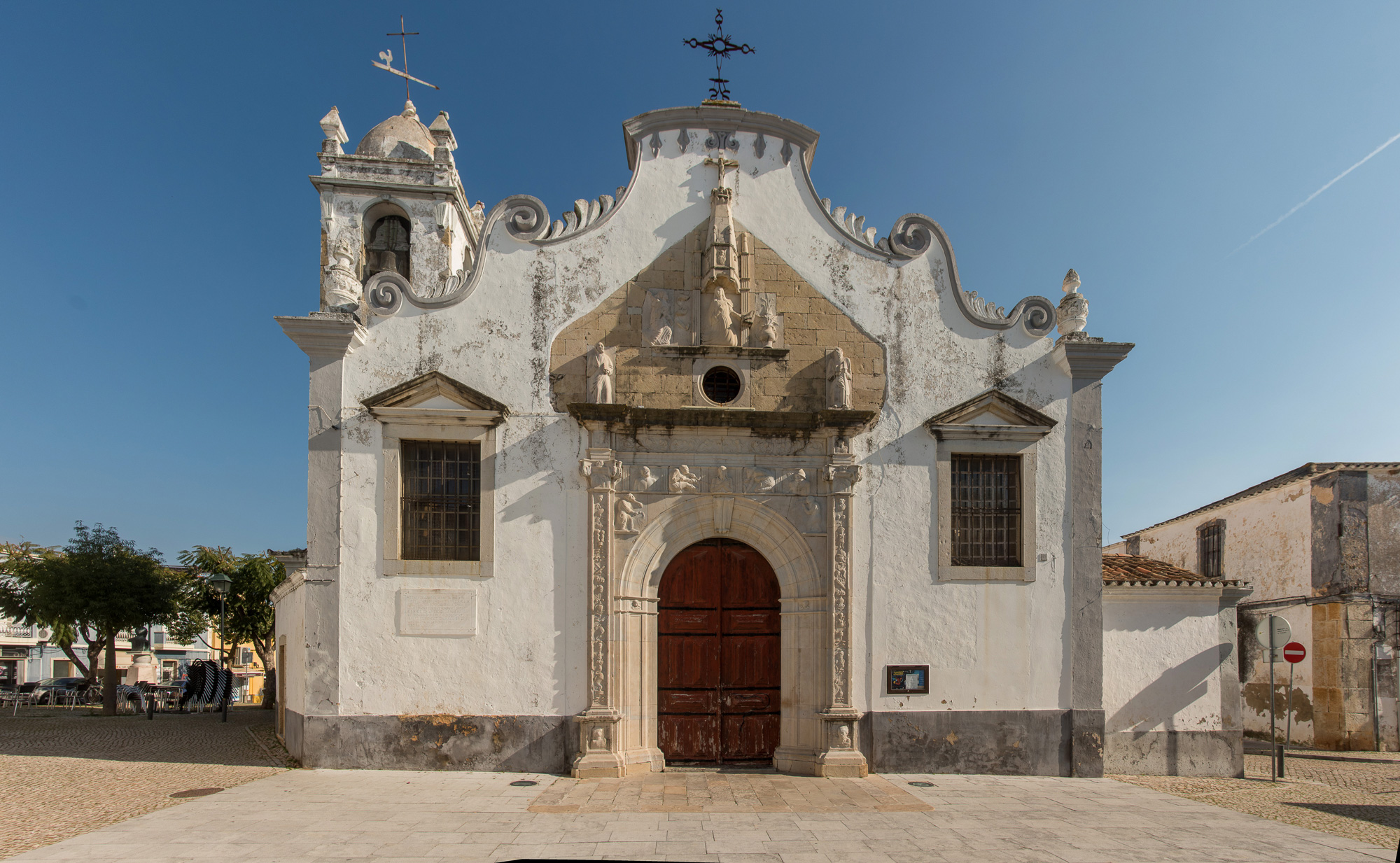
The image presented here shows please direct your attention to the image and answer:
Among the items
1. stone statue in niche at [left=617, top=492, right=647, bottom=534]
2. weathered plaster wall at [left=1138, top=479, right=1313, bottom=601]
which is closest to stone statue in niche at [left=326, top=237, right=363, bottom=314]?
stone statue in niche at [left=617, top=492, right=647, bottom=534]

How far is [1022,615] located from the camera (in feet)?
33.9

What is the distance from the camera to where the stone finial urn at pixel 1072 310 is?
10.6 m

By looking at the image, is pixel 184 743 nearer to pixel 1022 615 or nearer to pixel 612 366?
pixel 612 366

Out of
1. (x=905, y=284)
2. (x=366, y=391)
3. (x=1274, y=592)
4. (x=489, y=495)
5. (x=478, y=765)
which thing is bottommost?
(x=478, y=765)

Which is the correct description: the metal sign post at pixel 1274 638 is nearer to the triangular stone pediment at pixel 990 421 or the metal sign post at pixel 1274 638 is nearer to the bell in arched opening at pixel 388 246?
the triangular stone pediment at pixel 990 421

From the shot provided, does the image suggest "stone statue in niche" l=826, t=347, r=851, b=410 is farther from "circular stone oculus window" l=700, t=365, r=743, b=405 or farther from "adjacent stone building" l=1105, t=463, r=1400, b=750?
"adjacent stone building" l=1105, t=463, r=1400, b=750

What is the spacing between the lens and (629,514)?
394 inches

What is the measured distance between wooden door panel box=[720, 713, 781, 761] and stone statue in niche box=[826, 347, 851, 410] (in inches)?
158

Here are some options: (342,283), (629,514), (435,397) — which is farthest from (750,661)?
(342,283)

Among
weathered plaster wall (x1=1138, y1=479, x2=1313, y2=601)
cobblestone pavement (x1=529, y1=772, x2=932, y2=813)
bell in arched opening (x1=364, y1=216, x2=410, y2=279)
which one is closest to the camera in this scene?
cobblestone pavement (x1=529, y1=772, x2=932, y2=813)

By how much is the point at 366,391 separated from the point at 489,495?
2.01 meters

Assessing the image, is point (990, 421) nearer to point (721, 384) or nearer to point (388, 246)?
point (721, 384)

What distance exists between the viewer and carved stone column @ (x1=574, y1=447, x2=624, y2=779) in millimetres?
9461

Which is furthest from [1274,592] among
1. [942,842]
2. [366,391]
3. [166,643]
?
[166,643]
